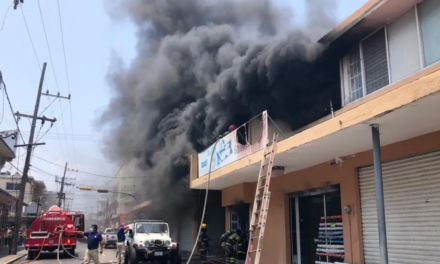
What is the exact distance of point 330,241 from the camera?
28.5ft

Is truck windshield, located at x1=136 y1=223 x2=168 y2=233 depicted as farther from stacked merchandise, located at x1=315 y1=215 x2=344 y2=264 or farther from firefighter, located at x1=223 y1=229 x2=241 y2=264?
stacked merchandise, located at x1=315 y1=215 x2=344 y2=264

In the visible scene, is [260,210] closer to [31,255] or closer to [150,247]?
[150,247]

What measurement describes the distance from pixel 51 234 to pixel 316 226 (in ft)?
43.0

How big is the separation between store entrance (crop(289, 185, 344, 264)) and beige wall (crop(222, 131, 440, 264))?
20 cm

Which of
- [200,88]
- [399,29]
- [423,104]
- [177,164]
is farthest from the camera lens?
[200,88]

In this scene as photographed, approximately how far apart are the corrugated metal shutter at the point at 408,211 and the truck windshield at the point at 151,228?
829cm

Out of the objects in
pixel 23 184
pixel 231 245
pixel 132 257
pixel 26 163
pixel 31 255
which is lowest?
pixel 31 255

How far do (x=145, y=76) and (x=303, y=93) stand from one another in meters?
11.2

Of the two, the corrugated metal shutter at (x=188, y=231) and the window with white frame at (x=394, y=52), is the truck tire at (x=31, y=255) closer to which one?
the corrugated metal shutter at (x=188, y=231)

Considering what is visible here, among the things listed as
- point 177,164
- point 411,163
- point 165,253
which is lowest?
point 165,253

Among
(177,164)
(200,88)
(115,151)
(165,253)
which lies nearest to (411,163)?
(165,253)

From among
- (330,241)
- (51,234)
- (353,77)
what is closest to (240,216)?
(330,241)

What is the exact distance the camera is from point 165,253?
13.0 meters

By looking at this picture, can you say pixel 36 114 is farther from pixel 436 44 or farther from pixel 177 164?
pixel 436 44
